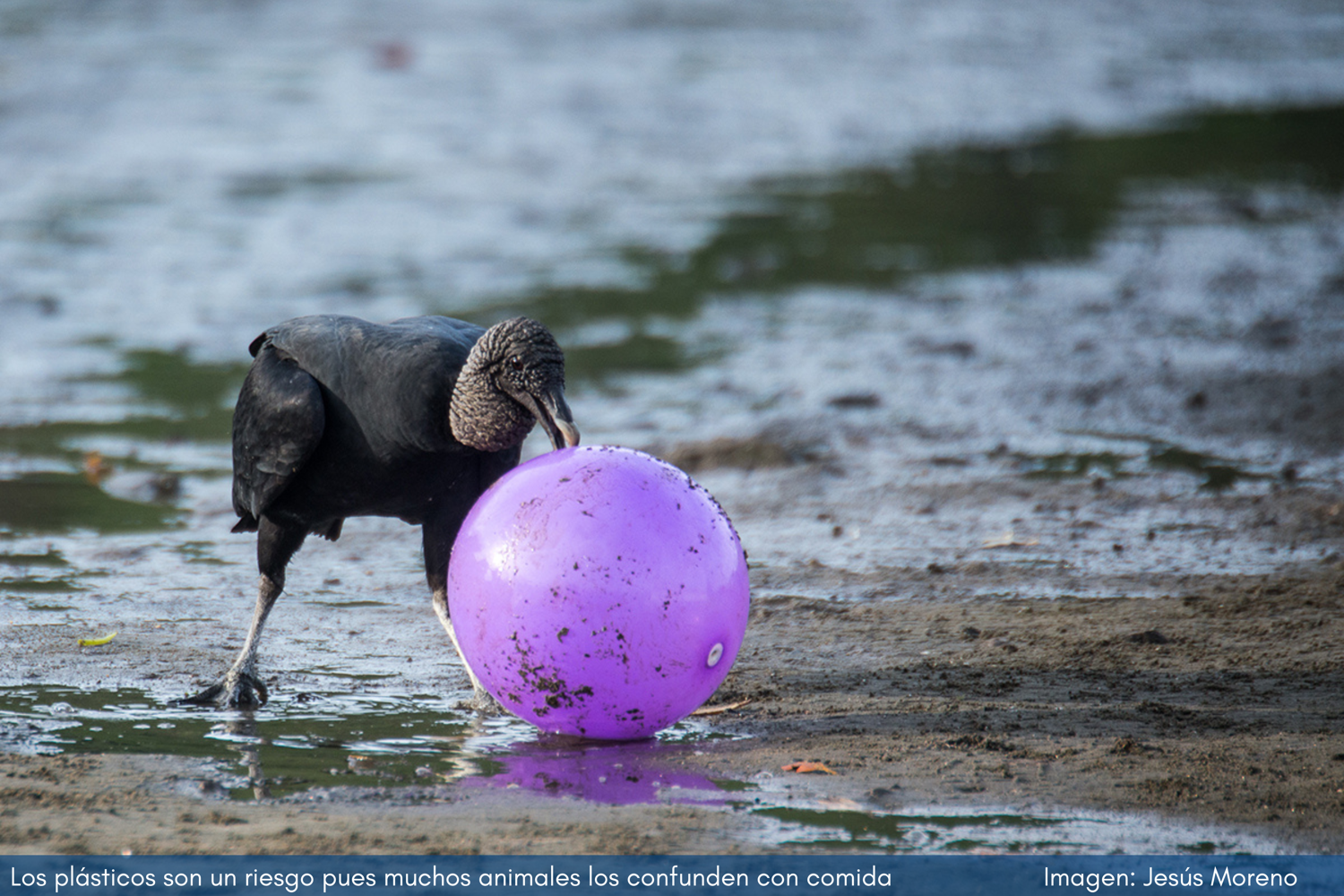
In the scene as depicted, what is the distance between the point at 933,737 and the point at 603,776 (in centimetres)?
109

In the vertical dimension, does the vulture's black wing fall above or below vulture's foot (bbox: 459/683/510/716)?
above

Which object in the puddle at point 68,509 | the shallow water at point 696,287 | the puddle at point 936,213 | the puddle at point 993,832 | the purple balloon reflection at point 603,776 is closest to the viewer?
the puddle at point 993,832

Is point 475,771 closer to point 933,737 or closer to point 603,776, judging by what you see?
point 603,776

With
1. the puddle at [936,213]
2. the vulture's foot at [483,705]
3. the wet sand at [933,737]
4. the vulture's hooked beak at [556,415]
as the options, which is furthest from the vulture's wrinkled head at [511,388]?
the puddle at [936,213]

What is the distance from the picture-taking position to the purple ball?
4.65 meters

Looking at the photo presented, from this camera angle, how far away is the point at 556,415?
15.9 ft

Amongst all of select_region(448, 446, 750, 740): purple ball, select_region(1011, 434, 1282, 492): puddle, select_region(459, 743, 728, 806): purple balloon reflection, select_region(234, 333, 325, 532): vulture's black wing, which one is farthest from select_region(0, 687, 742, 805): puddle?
select_region(1011, 434, 1282, 492): puddle

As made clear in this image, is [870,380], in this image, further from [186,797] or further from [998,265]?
[186,797]

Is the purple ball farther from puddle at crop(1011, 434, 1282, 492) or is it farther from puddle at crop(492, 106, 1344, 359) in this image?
puddle at crop(492, 106, 1344, 359)

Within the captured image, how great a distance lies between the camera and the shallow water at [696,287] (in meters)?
6.96

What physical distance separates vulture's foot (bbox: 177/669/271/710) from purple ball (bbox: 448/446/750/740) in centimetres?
105

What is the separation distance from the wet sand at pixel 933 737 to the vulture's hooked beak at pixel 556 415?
3.42 ft

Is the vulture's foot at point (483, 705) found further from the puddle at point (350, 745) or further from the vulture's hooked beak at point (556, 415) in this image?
the vulture's hooked beak at point (556, 415)

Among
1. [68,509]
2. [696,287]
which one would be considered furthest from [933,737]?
[696,287]
